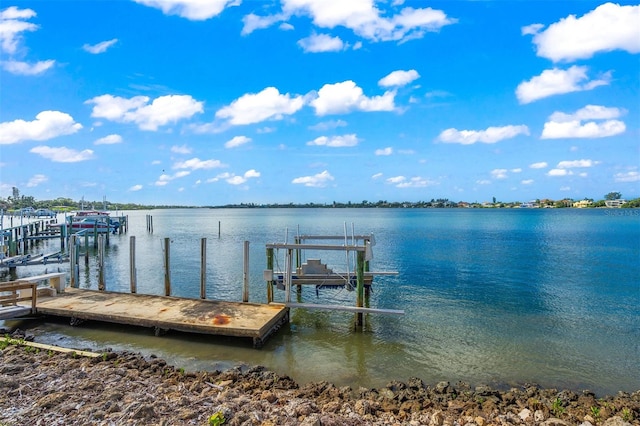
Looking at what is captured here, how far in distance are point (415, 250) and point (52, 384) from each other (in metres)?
34.3

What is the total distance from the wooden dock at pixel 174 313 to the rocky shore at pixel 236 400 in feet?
5.47

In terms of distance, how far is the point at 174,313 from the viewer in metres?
12.5

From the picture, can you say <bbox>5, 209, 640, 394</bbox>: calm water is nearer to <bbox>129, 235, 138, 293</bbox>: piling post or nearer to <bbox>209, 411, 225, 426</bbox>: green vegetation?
<bbox>129, 235, 138, 293</bbox>: piling post

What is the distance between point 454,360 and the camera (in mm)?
11234

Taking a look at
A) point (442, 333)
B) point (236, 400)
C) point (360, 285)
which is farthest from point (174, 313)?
point (442, 333)

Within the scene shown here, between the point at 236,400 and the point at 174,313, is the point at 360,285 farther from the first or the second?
the point at 236,400

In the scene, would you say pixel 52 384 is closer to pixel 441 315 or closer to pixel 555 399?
pixel 555 399

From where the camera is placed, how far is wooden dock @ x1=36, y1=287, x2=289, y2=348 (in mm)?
11398

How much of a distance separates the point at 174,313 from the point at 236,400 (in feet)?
20.3

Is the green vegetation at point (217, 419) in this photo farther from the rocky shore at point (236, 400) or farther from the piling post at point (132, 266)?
the piling post at point (132, 266)

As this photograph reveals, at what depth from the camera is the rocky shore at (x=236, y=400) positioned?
6387 millimetres

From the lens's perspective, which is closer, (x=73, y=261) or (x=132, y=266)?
(x=132, y=266)

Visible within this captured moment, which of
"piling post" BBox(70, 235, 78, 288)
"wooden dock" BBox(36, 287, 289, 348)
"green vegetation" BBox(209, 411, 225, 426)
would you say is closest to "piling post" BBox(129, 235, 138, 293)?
"wooden dock" BBox(36, 287, 289, 348)

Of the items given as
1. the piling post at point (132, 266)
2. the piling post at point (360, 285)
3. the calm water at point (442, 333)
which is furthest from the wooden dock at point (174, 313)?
the piling post at point (360, 285)
